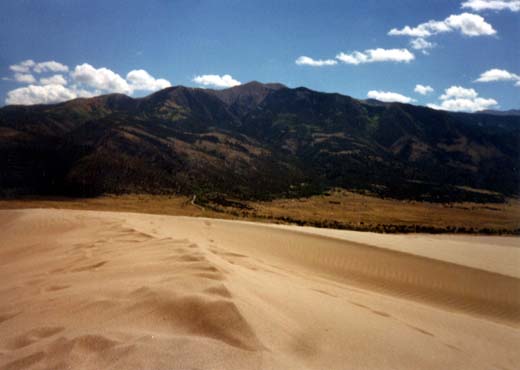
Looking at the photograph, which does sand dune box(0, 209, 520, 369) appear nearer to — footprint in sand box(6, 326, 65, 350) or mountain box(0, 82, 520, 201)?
footprint in sand box(6, 326, 65, 350)

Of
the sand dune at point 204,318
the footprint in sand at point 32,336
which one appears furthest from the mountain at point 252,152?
the footprint in sand at point 32,336

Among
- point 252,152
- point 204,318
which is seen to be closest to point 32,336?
point 204,318

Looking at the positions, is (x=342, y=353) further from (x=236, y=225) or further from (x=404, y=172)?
(x=404, y=172)

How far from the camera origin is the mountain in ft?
181

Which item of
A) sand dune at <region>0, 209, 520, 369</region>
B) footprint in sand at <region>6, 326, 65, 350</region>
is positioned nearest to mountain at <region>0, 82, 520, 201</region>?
sand dune at <region>0, 209, 520, 369</region>

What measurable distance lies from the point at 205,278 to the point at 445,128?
192248 millimetres

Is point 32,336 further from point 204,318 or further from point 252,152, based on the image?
point 252,152

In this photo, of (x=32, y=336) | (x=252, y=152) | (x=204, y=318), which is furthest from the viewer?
(x=252, y=152)

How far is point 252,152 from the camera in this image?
354ft

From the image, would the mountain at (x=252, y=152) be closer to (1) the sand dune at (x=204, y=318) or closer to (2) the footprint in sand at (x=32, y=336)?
(1) the sand dune at (x=204, y=318)

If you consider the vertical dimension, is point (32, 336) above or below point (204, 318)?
below

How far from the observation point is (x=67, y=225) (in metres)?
14.0

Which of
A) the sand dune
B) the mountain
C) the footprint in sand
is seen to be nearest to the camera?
the sand dune

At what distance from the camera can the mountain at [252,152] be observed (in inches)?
2167
